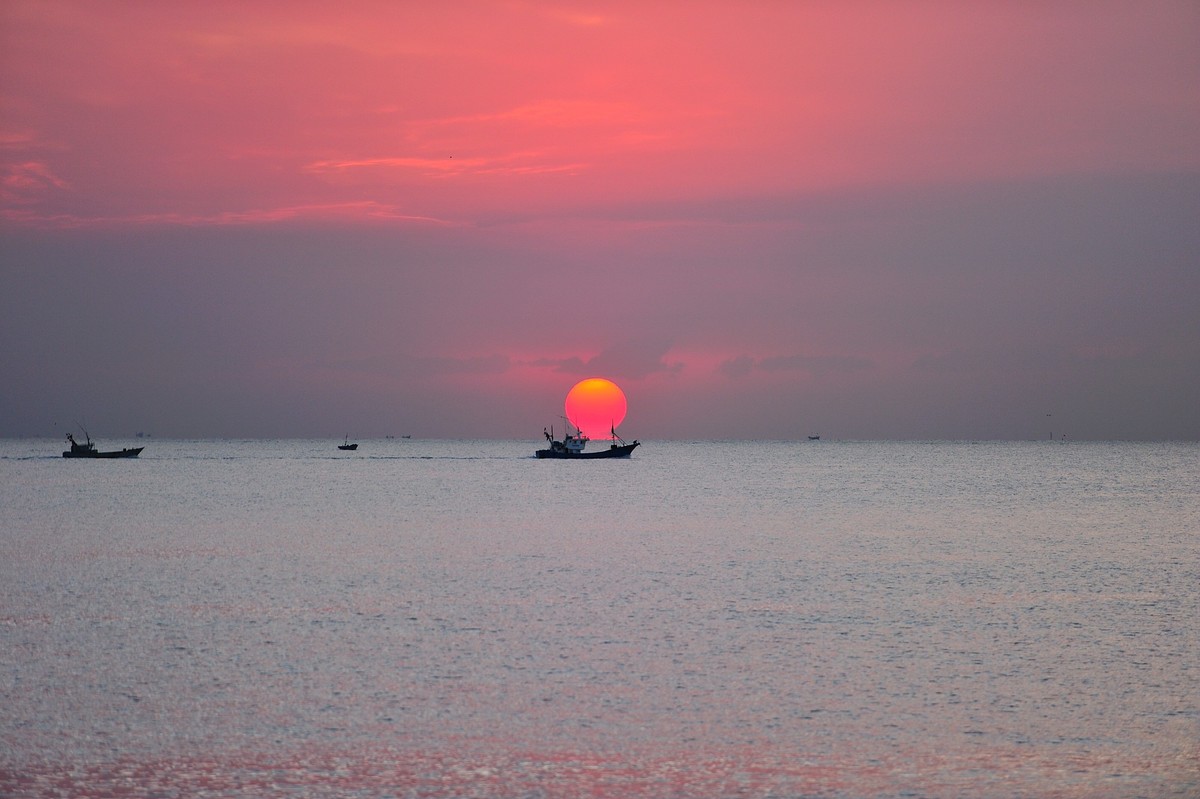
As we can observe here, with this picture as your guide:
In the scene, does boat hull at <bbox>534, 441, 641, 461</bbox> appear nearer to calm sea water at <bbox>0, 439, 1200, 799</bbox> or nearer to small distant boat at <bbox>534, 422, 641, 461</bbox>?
small distant boat at <bbox>534, 422, 641, 461</bbox>

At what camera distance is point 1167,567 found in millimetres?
41188

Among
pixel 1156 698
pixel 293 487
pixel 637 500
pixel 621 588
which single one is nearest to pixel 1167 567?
pixel 621 588

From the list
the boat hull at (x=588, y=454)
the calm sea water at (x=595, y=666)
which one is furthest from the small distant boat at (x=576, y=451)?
the calm sea water at (x=595, y=666)

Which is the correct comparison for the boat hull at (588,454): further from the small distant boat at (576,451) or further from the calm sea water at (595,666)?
the calm sea water at (595,666)

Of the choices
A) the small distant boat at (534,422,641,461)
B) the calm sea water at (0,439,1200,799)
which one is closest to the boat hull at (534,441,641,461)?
the small distant boat at (534,422,641,461)

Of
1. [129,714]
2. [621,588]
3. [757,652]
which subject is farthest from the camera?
[621,588]

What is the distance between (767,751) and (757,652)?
7668 mm

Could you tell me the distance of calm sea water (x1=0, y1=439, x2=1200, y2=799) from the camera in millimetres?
14859

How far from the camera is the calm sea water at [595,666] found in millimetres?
14859

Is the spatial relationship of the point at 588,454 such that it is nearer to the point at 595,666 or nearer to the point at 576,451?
the point at 576,451

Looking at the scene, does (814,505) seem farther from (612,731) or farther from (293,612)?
(612,731)

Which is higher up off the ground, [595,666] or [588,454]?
[588,454]

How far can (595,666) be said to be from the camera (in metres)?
21.8

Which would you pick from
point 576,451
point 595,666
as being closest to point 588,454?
point 576,451
